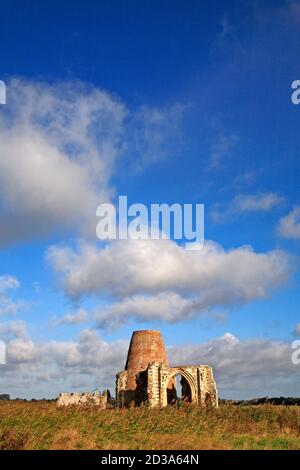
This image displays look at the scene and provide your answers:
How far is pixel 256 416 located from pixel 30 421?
1011cm

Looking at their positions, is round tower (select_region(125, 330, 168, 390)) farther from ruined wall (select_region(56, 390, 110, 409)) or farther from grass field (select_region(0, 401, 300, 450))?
grass field (select_region(0, 401, 300, 450))

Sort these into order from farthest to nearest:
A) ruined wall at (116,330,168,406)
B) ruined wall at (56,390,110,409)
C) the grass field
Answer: ruined wall at (116,330,168,406) < ruined wall at (56,390,110,409) < the grass field

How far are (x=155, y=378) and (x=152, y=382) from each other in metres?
0.34

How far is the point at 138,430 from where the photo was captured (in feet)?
40.5

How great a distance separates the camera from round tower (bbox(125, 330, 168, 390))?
80.4ft

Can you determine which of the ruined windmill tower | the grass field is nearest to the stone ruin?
the ruined windmill tower

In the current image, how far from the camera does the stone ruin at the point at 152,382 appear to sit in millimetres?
22531

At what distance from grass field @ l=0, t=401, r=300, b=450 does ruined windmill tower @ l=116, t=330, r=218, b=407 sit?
5532mm

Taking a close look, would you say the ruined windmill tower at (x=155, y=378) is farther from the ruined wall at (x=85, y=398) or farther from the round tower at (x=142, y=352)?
the ruined wall at (x=85, y=398)

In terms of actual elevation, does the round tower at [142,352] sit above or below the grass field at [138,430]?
above

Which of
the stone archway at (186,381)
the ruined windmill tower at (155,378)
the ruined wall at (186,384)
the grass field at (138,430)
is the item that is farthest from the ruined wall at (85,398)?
the grass field at (138,430)
